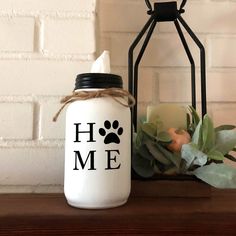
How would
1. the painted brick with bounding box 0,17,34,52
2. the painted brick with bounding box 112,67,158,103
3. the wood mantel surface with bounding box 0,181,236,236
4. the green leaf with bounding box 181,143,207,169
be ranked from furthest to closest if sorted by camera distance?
the painted brick with bounding box 112,67,158,103 → the painted brick with bounding box 0,17,34,52 → the green leaf with bounding box 181,143,207,169 → the wood mantel surface with bounding box 0,181,236,236

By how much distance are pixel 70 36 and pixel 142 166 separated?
286mm

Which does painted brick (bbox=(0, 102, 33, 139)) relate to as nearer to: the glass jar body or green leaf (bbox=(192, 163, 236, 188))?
the glass jar body

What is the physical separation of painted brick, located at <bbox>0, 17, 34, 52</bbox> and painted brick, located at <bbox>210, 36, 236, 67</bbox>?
0.42 m

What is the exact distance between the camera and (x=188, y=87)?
798 mm

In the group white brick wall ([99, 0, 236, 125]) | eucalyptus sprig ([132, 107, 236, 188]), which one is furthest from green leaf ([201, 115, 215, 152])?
white brick wall ([99, 0, 236, 125])

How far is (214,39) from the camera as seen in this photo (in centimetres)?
81

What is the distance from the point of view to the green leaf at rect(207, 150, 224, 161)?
55 centimetres

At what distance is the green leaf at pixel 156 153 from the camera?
1.94 feet

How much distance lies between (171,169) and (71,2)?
0.37 meters

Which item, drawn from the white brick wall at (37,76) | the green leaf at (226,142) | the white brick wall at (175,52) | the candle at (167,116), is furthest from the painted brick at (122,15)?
the green leaf at (226,142)

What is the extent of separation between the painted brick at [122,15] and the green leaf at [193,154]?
0.36 m

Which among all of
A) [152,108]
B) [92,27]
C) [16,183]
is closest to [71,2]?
[92,27]

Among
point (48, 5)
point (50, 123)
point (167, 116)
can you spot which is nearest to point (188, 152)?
point (167, 116)

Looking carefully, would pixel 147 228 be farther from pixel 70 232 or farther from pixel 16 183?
pixel 16 183
